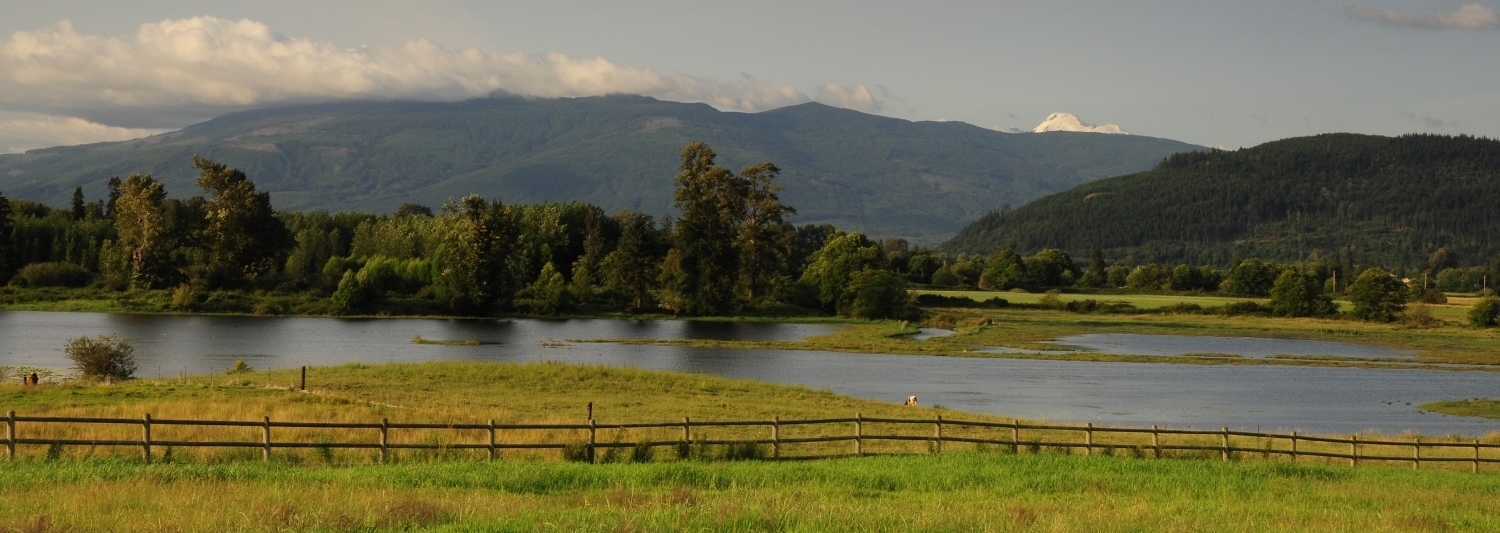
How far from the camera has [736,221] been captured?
127688mm

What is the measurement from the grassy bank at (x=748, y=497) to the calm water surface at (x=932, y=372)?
23.7 m

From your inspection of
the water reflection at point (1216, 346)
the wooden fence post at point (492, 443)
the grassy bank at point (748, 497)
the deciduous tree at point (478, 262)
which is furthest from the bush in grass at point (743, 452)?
the deciduous tree at point (478, 262)

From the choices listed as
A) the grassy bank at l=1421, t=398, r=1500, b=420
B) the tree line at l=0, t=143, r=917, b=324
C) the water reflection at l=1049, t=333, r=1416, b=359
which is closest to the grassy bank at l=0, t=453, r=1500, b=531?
the grassy bank at l=1421, t=398, r=1500, b=420

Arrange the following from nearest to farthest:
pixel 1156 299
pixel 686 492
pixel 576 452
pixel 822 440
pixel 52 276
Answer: pixel 686 492, pixel 576 452, pixel 822 440, pixel 52 276, pixel 1156 299

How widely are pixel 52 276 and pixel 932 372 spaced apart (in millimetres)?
86239

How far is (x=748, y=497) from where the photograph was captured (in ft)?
67.4

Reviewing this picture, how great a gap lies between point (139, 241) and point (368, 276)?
65.7 feet

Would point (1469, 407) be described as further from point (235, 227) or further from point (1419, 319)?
point (235, 227)

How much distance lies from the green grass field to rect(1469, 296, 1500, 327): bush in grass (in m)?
96.4

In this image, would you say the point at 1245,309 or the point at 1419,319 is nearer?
the point at 1419,319

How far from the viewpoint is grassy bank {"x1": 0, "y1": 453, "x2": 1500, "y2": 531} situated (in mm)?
17031

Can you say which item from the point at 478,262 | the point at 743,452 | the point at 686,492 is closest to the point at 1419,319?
the point at 478,262

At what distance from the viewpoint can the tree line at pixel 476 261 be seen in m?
115

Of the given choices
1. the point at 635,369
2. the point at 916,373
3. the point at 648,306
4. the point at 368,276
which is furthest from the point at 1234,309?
the point at 635,369
